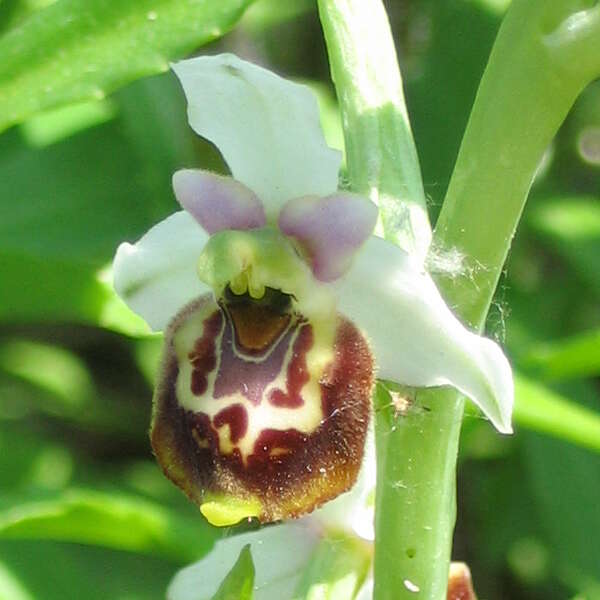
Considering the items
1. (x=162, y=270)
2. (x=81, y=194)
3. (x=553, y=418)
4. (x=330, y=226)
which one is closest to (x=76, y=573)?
(x=81, y=194)

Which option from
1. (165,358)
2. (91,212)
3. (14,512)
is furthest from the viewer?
(91,212)

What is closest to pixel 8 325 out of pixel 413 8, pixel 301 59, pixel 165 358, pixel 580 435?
pixel 301 59

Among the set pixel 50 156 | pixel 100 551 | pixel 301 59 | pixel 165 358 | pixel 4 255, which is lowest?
pixel 100 551

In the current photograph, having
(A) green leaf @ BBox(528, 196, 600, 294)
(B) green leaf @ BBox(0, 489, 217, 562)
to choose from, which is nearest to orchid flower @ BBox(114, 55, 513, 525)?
(B) green leaf @ BBox(0, 489, 217, 562)

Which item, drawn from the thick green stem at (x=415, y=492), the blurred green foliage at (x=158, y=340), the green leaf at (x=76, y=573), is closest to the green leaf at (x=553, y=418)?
the blurred green foliage at (x=158, y=340)

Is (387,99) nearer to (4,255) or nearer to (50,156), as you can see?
(4,255)

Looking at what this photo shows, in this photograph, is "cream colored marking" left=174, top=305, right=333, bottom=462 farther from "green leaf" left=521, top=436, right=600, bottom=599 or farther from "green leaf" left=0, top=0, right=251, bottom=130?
"green leaf" left=521, top=436, right=600, bottom=599

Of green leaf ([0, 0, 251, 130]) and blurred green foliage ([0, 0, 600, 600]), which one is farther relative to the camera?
blurred green foliage ([0, 0, 600, 600])
